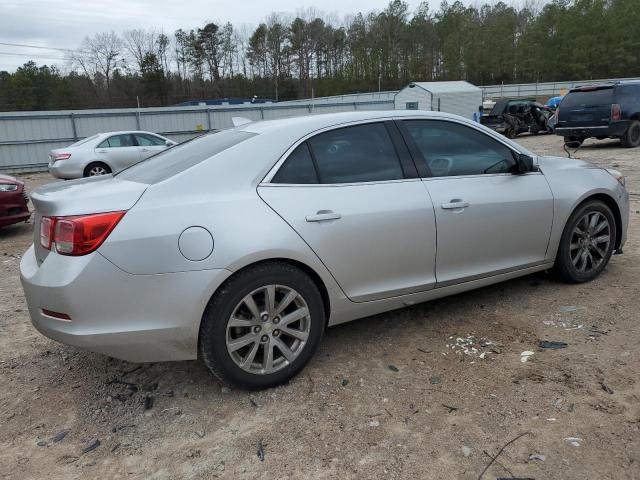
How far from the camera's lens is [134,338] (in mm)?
2684

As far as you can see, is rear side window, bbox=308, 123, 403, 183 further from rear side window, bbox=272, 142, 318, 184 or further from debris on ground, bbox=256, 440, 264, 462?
debris on ground, bbox=256, 440, 264, 462

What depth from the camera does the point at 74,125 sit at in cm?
1986

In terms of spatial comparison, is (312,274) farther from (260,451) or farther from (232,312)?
(260,451)

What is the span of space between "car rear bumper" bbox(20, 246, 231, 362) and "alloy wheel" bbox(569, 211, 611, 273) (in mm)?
3055

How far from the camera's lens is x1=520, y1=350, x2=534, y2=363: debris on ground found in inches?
129

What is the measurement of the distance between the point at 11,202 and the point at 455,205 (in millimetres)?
→ 6603

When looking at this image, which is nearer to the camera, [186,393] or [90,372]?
[186,393]

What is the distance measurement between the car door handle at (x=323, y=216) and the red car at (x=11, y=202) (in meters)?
6.22

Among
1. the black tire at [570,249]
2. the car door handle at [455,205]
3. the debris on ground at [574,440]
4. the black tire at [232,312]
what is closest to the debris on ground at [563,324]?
the black tire at [570,249]

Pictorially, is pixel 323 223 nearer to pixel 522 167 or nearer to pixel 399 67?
pixel 522 167

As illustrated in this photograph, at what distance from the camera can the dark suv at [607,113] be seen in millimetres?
13961

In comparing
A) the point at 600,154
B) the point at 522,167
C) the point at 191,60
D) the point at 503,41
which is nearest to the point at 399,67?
the point at 503,41

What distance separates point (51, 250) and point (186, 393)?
1.10 metres

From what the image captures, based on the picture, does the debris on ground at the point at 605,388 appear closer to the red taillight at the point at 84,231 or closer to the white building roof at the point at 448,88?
the red taillight at the point at 84,231
